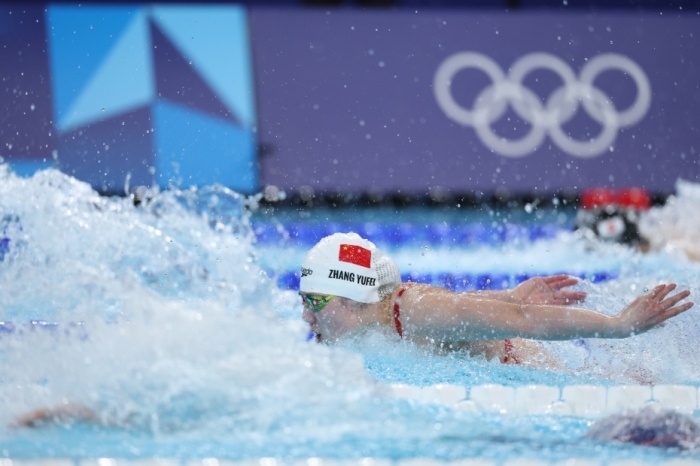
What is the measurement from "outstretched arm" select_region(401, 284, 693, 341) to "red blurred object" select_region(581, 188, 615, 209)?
6.79 metres

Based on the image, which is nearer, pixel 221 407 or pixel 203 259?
pixel 221 407

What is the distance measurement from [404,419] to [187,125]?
23.9 ft

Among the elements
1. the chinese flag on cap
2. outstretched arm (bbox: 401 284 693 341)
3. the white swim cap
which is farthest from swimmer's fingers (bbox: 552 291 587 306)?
the chinese flag on cap

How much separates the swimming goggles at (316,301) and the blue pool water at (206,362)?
0.59 ft

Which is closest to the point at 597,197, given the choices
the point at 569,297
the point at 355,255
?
the point at 569,297

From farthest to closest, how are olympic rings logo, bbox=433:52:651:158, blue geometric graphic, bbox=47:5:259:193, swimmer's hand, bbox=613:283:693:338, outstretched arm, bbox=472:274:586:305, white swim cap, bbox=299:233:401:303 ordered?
olympic rings logo, bbox=433:52:651:158 → blue geometric graphic, bbox=47:5:259:193 → outstretched arm, bbox=472:274:586:305 → white swim cap, bbox=299:233:401:303 → swimmer's hand, bbox=613:283:693:338

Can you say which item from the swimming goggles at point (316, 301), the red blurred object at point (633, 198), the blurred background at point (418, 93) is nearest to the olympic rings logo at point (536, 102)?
the blurred background at point (418, 93)

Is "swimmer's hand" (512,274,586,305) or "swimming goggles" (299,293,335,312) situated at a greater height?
"swimmer's hand" (512,274,586,305)

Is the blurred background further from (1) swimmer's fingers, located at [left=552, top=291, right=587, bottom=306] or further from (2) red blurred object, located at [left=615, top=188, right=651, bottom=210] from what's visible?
(1) swimmer's fingers, located at [left=552, top=291, right=587, bottom=306]

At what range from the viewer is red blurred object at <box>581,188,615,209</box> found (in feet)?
32.1

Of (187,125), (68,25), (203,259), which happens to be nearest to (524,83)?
(187,125)

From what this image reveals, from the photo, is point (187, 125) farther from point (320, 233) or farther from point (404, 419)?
point (404, 419)

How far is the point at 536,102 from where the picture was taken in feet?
32.8

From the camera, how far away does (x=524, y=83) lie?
1005 cm
